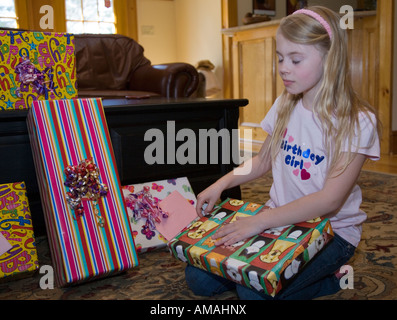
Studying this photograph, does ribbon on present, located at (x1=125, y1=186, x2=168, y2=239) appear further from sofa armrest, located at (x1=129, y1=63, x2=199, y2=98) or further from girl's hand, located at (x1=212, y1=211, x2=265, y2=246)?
sofa armrest, located at (x1=129, y1=63, x2=199, y2=98)

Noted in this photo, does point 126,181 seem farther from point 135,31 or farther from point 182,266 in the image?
point 135,31

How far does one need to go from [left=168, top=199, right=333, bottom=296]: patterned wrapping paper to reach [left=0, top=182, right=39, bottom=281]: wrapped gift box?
0.48 m

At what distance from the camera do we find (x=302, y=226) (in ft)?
3.49

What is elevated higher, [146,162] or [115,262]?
[146,162]

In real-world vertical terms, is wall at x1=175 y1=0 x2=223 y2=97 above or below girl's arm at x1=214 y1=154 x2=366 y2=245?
above

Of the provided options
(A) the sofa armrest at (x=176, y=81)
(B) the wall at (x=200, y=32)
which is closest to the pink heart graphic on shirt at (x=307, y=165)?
(A) the sofa armrest at (x=176, y=81)

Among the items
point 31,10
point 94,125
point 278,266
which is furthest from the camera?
point 31,10

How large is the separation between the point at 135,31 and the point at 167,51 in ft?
1.54

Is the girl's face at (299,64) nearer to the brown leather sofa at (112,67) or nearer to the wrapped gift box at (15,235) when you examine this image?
the wrapped gift box at (15,235)

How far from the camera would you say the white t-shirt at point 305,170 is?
1.15 meters

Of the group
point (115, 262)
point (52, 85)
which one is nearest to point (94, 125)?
point (52, 85)

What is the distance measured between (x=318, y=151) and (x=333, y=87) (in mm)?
160

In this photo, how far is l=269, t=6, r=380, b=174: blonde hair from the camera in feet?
3.54

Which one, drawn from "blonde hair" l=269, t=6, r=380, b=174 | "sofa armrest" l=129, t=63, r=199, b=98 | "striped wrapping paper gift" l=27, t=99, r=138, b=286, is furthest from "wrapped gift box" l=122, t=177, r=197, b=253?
"sofa armrest" l=129, t=63, r=199, b=98
